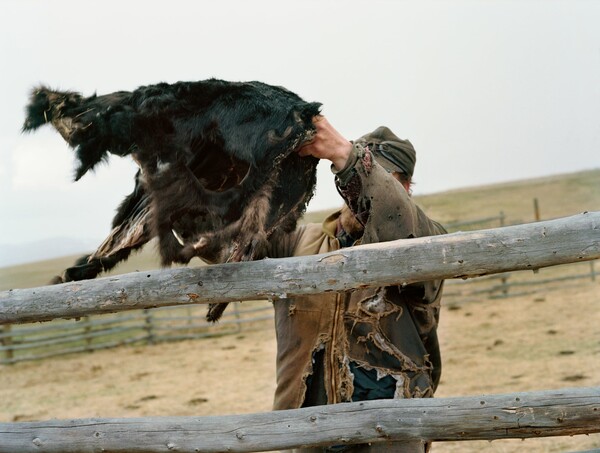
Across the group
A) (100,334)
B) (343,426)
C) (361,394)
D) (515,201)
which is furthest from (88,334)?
(515,201)

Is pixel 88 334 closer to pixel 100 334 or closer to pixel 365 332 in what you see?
pixel 100 334

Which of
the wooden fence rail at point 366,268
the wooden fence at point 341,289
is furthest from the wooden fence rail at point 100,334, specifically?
the wooden fence rail at point 366,268

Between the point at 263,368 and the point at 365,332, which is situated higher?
the point at 365,332

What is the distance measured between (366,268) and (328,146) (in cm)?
43

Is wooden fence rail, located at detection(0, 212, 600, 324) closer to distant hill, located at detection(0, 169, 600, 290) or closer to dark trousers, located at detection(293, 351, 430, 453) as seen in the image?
dark trousers, located at detection(293, 351, 430, 453)

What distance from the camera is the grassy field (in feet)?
26.7

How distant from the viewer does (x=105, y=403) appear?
30.7ft

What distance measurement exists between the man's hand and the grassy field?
288 centimetres

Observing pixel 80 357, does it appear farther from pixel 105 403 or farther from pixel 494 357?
pixel 494 357

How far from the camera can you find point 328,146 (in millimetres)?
2383

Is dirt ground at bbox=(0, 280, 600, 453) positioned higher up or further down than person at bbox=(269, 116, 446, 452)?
further down

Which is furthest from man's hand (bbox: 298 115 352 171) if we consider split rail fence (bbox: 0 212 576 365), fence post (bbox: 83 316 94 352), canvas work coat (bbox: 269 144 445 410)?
fence post (bbox: 83 316 94 352)

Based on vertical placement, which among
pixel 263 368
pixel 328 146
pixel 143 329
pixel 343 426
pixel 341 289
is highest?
pixel 328 146

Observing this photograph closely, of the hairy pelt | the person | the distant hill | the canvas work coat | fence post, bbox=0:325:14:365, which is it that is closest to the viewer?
the hairy pelt
